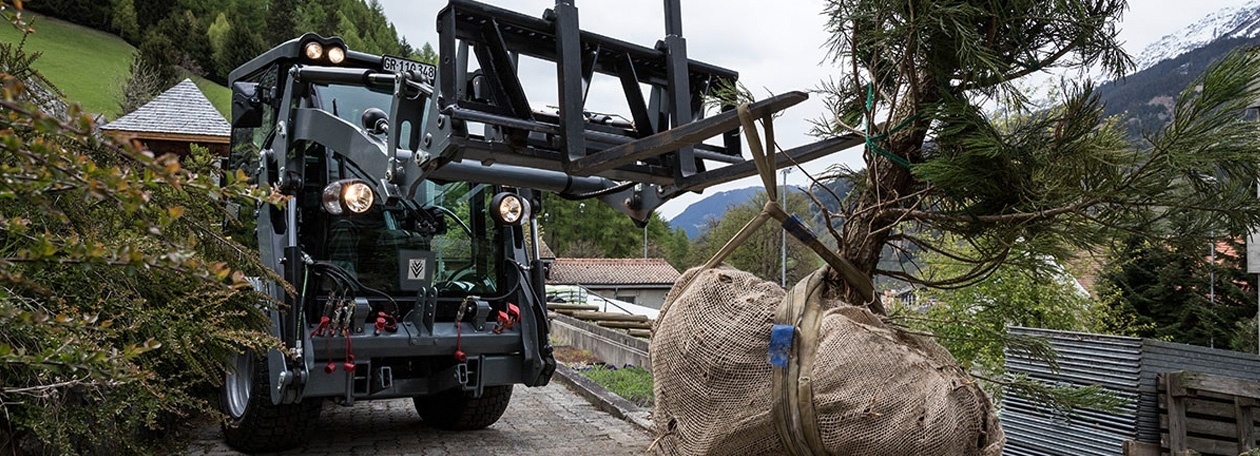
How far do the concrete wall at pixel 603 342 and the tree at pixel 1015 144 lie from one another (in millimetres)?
8174

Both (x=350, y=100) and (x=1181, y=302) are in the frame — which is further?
(x=1181, y=302)

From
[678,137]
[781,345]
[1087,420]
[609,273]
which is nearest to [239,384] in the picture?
[678,137]

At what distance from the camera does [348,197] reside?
575cm

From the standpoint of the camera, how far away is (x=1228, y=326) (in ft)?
72.6

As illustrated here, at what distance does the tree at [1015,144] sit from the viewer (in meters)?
2.50

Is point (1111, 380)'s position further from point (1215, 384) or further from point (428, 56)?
point (428, 56)

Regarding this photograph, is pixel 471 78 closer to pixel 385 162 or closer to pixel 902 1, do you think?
pixel 902 1

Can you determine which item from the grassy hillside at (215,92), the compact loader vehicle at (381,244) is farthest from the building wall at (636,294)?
the compact loader vehicle at (381,244)

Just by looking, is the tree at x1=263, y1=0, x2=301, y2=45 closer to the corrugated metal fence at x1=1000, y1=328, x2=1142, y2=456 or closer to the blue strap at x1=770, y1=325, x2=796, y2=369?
the corrugated metal fence at x1=1000, y1=328, x2=1142, y2=456

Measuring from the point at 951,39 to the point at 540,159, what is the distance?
129 centimetres

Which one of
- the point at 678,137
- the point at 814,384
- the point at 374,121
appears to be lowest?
the point at 814,384

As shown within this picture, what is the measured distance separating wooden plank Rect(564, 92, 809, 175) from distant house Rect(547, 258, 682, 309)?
1931 inches

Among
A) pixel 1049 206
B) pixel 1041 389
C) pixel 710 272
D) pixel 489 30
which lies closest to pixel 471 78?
pixel 489 30

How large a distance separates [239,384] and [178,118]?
60.4 ft
